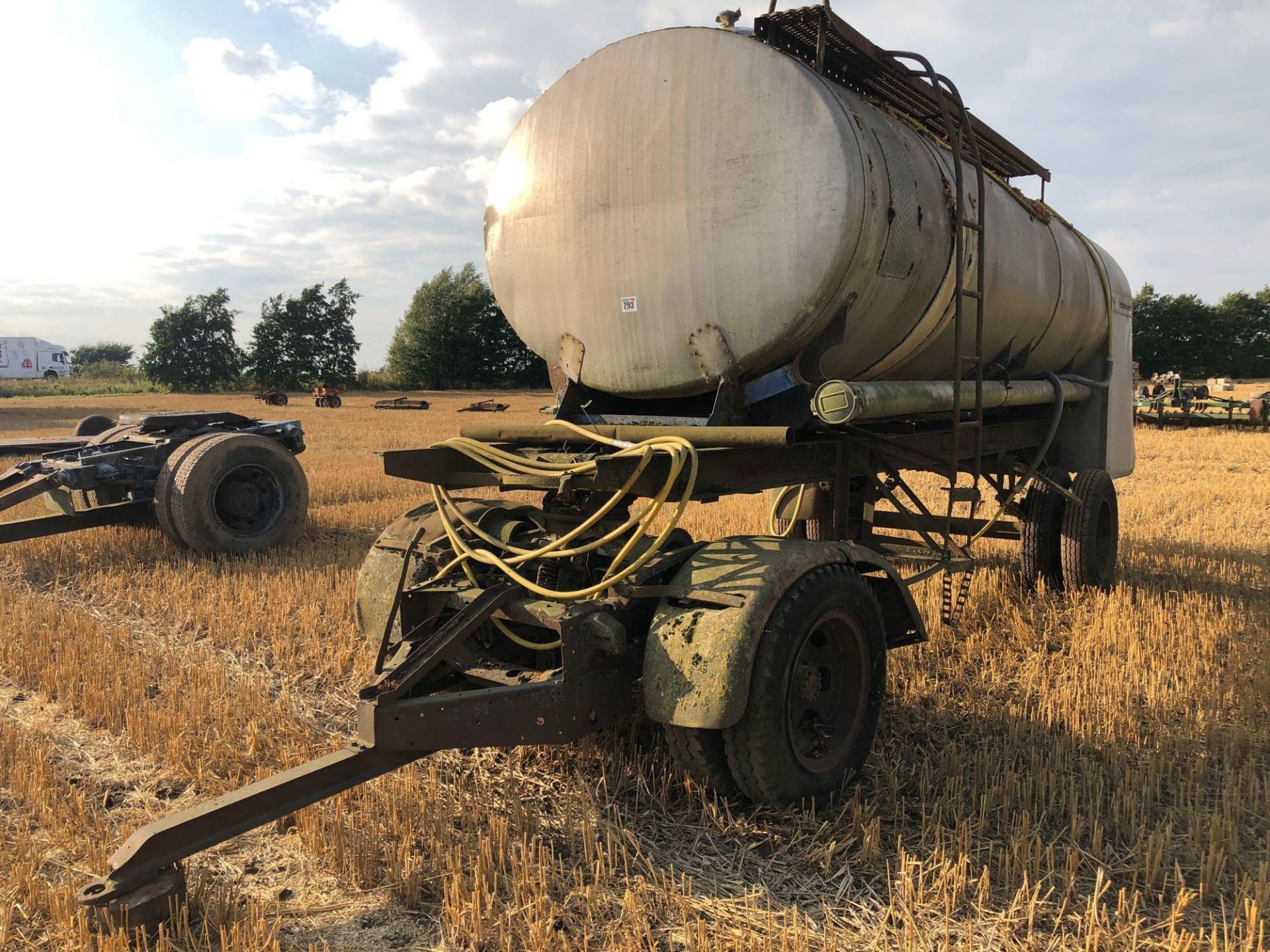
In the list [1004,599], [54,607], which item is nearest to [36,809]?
[54,607]

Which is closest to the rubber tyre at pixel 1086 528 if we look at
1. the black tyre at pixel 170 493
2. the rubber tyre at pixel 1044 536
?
the rubber tyre at pixel 1044 536

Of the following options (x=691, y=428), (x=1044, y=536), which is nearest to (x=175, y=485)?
(x=691, y=428)

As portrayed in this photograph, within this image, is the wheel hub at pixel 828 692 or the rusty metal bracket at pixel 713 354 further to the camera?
the rusty metal bracket at pixel 713 354

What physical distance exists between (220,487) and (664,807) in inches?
235

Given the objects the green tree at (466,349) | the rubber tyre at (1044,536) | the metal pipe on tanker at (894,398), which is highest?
the green tree at (466,349)

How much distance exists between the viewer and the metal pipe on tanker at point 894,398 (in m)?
3.15

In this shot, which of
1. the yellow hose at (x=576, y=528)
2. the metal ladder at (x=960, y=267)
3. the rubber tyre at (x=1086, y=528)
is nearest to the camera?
the yellow hose at (x=576, y=528)

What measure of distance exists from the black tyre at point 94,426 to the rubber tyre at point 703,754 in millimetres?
9265

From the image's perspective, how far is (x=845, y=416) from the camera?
3.12 metres

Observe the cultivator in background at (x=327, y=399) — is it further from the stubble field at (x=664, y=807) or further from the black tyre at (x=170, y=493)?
the stubble field at (x=664, y=807)

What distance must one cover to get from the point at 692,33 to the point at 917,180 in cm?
121

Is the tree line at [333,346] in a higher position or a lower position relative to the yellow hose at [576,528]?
higher

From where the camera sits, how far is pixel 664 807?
3232 mm

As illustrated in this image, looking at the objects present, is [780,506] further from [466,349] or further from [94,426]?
[466,349]
